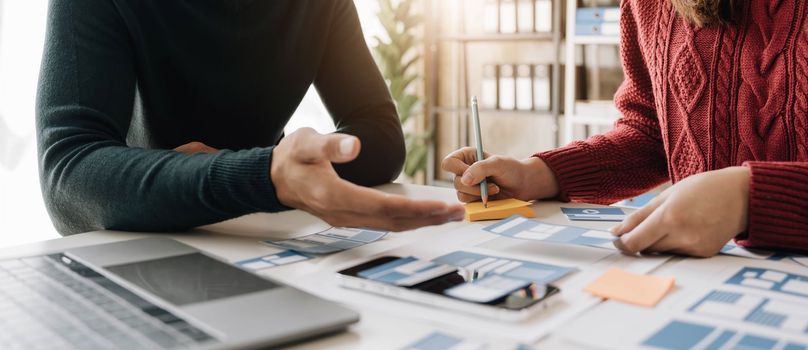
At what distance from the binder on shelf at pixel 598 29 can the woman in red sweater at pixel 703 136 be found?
6.95 ft

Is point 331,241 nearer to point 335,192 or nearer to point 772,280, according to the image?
point 335,192

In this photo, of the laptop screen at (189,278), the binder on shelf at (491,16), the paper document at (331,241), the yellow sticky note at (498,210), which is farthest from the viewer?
the binder on shelf at (491,16)

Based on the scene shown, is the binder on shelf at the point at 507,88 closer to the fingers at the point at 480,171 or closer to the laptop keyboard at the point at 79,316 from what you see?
the fingers at the point at 480,171

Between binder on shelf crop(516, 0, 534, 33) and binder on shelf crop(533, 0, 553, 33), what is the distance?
0.08 ft

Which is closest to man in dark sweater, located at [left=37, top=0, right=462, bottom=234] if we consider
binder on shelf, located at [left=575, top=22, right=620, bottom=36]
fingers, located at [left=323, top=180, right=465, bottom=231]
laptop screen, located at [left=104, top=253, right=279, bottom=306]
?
fingers, located at [left=323, top=180, right=465, bottom=231]

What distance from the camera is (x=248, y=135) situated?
48.3 inches

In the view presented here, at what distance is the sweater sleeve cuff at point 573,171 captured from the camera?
3.61 ft

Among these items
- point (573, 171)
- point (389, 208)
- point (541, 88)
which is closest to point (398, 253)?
point (389, 208)

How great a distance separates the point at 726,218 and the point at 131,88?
78 centimetres

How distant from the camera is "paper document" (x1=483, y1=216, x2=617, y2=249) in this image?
859 millimetres

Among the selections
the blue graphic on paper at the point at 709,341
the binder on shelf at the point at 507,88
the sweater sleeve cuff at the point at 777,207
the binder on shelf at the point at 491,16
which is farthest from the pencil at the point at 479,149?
the binder on shelf at the point at 491,16

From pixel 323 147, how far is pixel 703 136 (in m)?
0.65

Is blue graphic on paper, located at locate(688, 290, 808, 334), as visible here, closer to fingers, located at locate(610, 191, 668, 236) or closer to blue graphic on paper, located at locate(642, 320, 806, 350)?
blue graphic on paper, located at locate(642, 320, 806, 350)

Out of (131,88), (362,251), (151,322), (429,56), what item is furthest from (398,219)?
(429,56)
